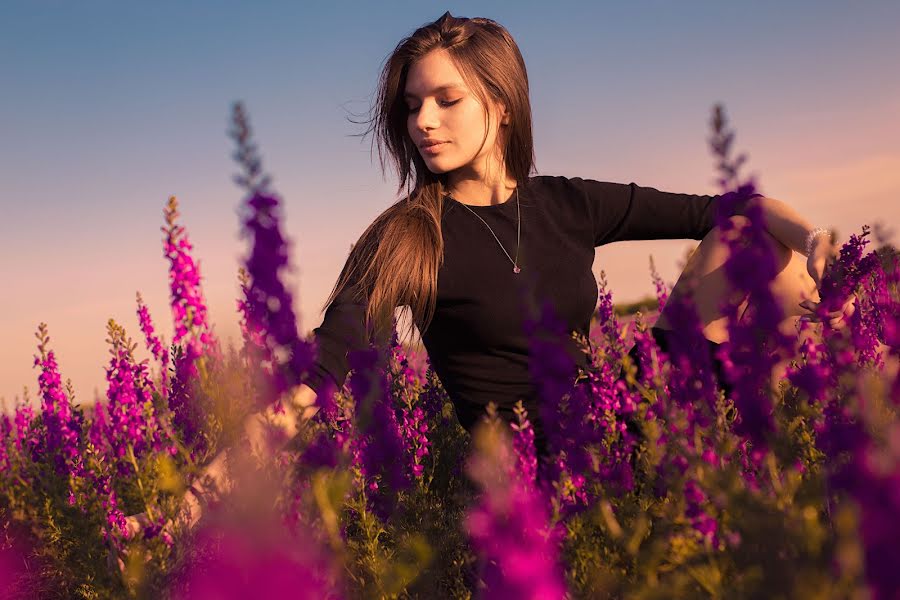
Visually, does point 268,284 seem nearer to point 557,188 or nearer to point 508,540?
point 508,540

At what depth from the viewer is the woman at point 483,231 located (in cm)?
352

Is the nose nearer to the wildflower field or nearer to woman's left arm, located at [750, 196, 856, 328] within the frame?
the wildflower field

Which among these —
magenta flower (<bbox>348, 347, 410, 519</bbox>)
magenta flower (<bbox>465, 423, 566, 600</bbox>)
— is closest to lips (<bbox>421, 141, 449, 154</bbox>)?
magenta flower (<bbox>348, 347, 410, 519</bbox>)

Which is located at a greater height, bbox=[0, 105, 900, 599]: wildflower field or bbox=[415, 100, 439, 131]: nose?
bbox=[415, 100, 439, 131]: nose

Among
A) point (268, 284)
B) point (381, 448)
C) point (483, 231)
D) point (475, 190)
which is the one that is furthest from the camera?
point (381, 448)

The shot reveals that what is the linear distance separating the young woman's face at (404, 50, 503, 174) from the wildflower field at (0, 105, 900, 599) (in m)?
1.02

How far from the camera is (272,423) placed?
195 cm

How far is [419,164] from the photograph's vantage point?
159 inches

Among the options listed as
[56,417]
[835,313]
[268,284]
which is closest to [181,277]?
[268,284]

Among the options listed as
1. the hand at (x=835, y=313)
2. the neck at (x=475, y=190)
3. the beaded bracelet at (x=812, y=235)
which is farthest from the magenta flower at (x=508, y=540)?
the neck at (x=475, y=190)

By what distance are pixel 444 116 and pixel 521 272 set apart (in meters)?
0.79

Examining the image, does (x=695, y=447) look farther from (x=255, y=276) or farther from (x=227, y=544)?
(x=227, y=544)

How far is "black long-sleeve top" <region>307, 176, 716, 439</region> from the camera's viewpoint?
3.62 metres

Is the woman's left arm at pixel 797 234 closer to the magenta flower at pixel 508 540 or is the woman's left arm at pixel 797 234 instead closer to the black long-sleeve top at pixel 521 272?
the black long-sleeve top at pixel 521 272
